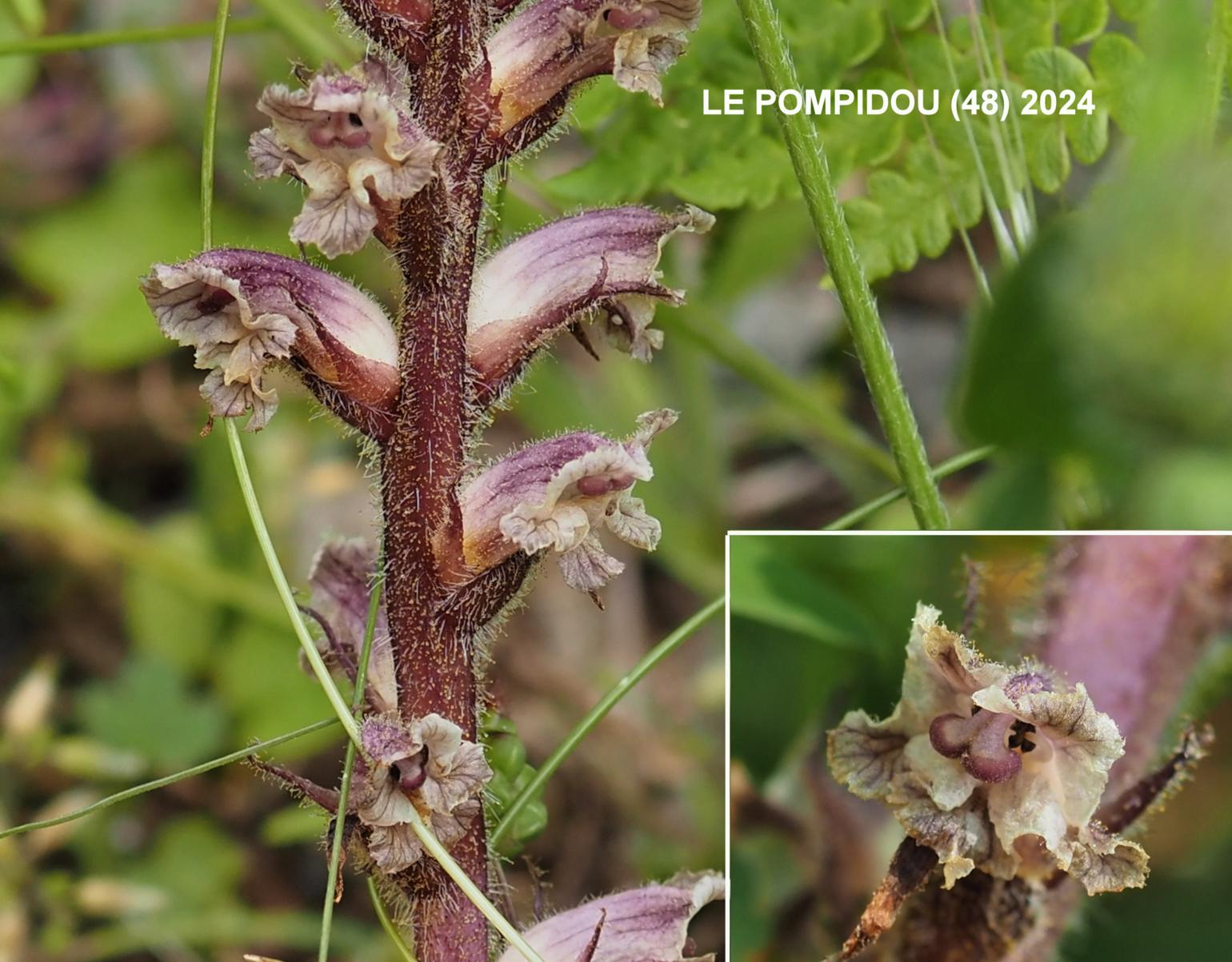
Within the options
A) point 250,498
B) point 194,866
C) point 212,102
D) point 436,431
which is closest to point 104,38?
point 212,102

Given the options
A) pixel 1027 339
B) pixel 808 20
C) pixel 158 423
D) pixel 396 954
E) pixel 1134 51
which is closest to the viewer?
pixel 1027 339

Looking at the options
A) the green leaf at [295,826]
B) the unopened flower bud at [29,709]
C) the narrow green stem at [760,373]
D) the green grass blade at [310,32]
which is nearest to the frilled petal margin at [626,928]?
the narrow green stem at [760,373]

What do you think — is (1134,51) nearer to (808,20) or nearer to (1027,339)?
(808,20)

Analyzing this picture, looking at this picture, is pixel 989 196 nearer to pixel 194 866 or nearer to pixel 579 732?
pixel 579 732

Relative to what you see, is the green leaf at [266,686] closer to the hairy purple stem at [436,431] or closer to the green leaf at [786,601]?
the green leaf at [786,601]

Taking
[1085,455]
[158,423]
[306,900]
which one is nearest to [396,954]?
[306,900]

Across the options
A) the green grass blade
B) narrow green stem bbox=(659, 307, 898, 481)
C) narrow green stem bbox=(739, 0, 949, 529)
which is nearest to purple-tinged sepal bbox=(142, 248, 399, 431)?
narrow green stem bbox=(739, 0, 949, 529)
